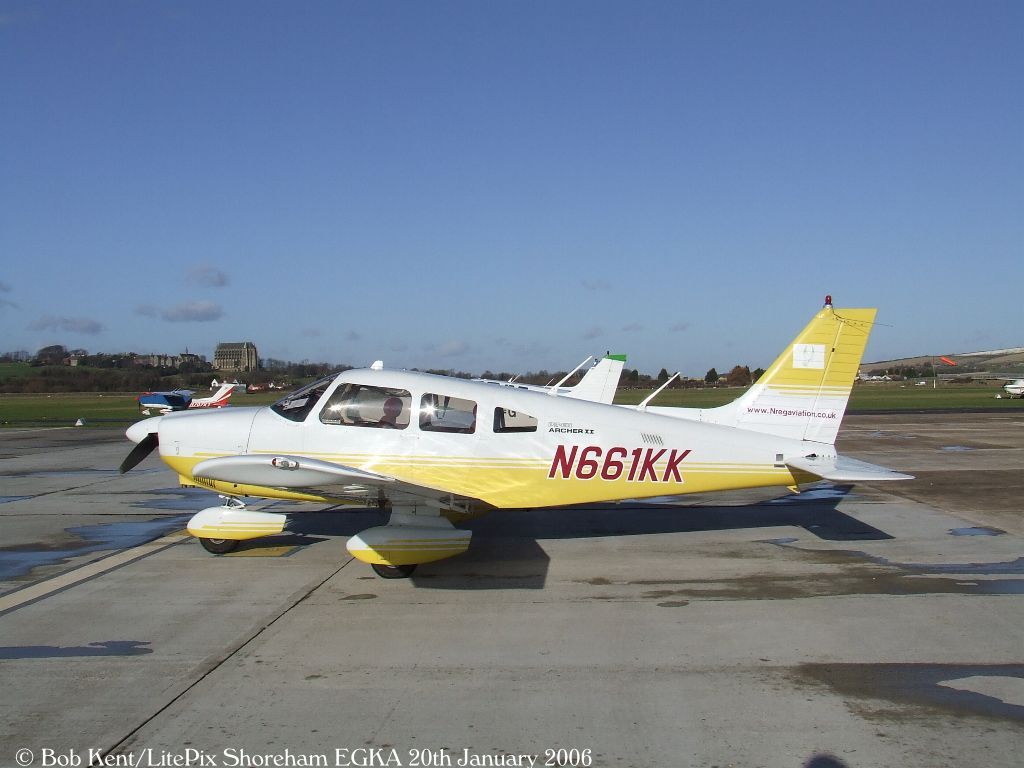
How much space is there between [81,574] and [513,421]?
14.8 feet

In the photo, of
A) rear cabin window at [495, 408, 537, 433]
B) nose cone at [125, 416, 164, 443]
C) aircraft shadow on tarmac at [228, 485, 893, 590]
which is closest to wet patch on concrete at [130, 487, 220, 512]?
aircraft shadow on tarmac at [228, 485, 893, 590]

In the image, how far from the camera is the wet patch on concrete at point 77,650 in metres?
5.16

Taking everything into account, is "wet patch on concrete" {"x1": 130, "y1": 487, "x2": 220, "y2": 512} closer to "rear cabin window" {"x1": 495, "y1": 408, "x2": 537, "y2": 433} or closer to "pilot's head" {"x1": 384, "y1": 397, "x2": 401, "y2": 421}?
"pilot's head" {"x1": 384, "y1": 397, "x2": 401, "y2": 421}

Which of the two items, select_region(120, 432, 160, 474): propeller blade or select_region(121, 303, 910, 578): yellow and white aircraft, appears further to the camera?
Result: select_region(120, 432, 160, 474): propeller blade

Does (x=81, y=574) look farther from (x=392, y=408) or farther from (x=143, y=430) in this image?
(x=392, y=408)

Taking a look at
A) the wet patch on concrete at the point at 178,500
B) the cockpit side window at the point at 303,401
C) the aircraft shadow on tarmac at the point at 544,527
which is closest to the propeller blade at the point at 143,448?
the cockpit side window at the point at 303,401

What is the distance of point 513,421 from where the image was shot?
7832 millimetres

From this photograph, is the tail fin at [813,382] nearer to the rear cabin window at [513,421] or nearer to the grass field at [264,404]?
the rear cabin window at [513,421]

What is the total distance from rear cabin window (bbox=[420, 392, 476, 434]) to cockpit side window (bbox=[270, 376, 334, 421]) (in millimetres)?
1131

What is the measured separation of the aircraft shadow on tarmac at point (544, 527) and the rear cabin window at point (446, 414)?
55.4 inches

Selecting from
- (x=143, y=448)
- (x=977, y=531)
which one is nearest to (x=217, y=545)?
(x=143, y=448)

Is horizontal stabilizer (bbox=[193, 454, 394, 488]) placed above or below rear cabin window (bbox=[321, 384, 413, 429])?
below

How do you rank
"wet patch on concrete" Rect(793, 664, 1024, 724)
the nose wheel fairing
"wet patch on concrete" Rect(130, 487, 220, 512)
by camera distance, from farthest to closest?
1. "wet patch on concrete" Rect(130, 487, 220, 512)
2. the nose wheel fairing
3. "wet patch on concrete" Rect(793, 664, 1024, 724)

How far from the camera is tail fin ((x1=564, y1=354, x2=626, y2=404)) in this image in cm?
1962
